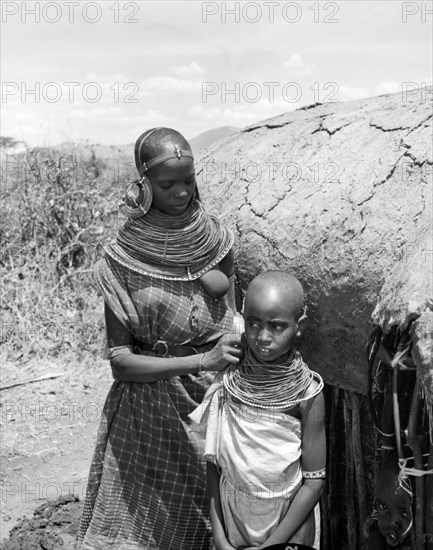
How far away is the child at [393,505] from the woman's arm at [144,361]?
1.80ft

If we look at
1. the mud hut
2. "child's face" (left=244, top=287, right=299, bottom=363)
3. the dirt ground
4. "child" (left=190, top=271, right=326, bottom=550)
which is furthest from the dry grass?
"child's face" (left=244, top=287, right=299, bottom=363)

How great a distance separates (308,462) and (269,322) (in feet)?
1.39

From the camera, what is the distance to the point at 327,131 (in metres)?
2.69

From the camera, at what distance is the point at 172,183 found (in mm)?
2283

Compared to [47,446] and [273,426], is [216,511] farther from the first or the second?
[47,446]

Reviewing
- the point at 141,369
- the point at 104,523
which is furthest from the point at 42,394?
the point at 141,369

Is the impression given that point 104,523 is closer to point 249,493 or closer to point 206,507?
point 206,507

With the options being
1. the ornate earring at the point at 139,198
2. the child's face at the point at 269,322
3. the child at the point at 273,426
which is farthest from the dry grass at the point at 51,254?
the child's face at the point at 269,322

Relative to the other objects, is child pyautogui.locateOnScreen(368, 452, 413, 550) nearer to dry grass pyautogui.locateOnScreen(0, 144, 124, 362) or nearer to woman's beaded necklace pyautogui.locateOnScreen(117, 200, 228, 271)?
woman's beaded necklace pyautogui.locateOnScreen(117, 200, 228, 271)

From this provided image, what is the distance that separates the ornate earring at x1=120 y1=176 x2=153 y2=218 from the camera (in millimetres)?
2307

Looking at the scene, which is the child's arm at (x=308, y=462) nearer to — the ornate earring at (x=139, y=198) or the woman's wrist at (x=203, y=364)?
the woman's wrist at (x=203, y=364)

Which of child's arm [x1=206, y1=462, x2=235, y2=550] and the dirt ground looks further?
the dirt ground

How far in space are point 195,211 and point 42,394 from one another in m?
3.19

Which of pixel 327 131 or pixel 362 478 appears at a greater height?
pixel 327 131
